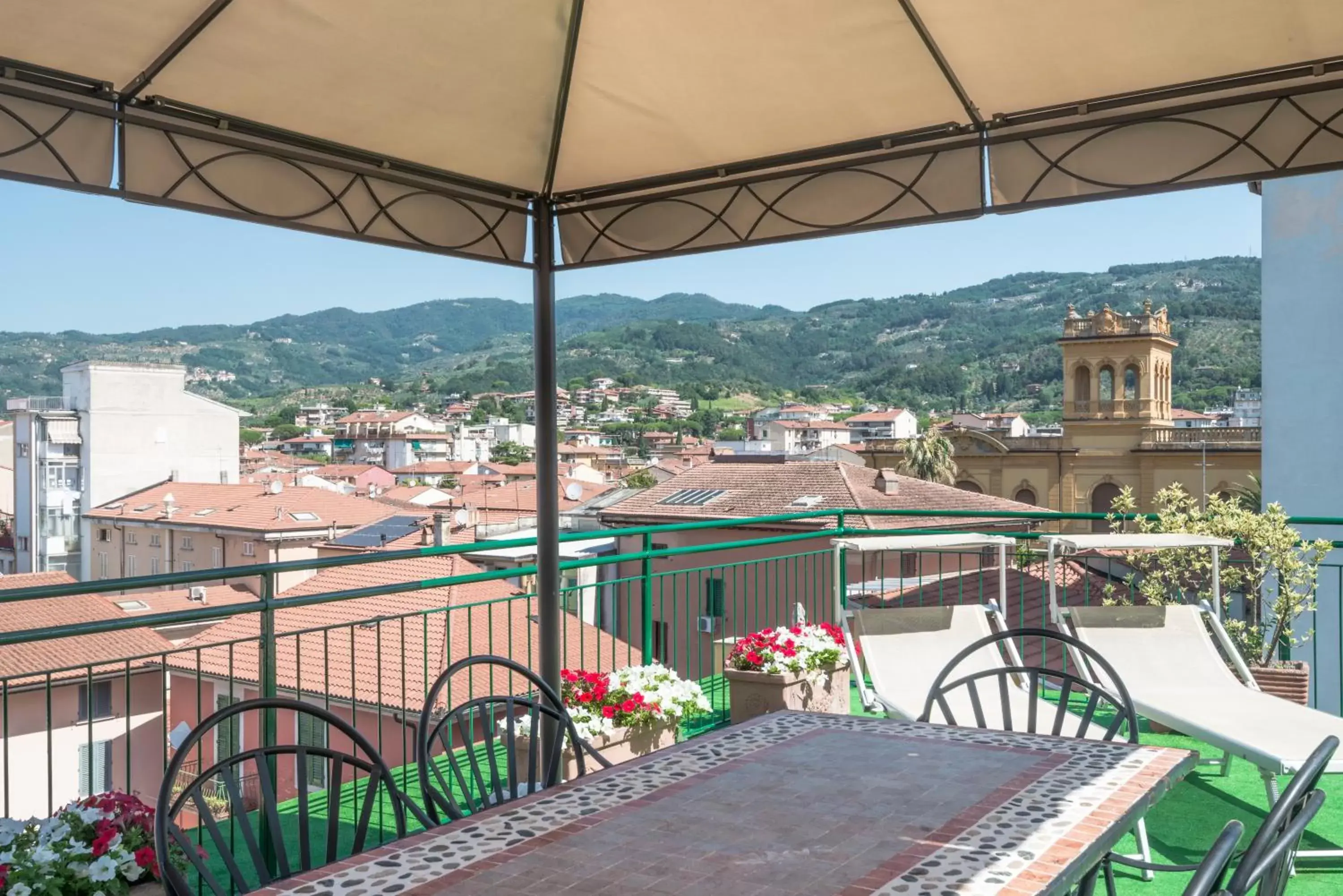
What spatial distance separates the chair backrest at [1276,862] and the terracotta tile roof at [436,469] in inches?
2428

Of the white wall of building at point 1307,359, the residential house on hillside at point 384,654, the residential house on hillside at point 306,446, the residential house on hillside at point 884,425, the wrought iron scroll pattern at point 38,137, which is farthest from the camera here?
the residential house on hillside at point 306,446

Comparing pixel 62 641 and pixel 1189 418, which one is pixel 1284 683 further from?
pixel 1189 418

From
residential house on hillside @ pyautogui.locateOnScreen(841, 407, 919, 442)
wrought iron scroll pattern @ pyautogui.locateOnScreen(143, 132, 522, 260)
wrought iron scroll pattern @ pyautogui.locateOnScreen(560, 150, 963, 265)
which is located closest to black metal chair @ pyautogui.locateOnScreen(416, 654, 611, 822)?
wrought iron scroll pattern @ pyautogui.locateOnScreen(143, 132, 522, 260)

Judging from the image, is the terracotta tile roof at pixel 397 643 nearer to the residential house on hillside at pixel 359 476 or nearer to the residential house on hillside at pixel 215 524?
the residential house on hillside at pixel 215 524

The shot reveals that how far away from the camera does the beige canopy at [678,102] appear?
98.0 inches

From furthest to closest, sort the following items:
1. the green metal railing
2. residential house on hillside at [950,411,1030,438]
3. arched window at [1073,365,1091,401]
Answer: residential house on hillside at [950,411,1030,438] < arched window at [1073,365,1091,401] < the green metal railing

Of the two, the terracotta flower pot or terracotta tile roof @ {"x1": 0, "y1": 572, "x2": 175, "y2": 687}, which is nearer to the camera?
the terracotta flower pot

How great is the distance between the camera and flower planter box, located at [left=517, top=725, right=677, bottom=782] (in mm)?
3947

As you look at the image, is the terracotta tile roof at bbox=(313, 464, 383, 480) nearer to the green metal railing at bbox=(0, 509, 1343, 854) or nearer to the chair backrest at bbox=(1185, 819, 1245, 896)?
the green metal railing at bbox=(0, 509, 1343, 854)

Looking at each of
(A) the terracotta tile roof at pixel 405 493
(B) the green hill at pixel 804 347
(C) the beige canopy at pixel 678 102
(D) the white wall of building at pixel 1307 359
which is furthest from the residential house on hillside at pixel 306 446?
(C) the beige canopy at pixel 678 102

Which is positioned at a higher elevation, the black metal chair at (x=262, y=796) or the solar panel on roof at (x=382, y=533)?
the black metal chair at (x=262, y=796)

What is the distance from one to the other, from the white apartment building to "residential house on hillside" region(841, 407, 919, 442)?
35.8m

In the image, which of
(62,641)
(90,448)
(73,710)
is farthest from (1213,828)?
(90,448)

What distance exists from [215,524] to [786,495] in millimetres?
23633
